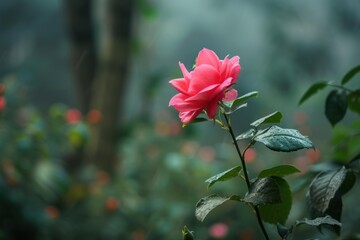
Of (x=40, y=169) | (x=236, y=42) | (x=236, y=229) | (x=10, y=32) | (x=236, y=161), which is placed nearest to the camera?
(x=40, y=169)

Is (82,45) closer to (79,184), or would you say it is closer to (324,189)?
(79,184)

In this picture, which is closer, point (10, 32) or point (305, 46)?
point (305, 46)

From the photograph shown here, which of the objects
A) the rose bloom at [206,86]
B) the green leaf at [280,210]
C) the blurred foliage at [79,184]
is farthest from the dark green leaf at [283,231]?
the blurred foliage at [79,184]

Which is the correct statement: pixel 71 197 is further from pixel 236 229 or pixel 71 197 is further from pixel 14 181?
pixel 236 229

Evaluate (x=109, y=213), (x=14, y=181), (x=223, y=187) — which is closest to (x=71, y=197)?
(x=109, y=213)

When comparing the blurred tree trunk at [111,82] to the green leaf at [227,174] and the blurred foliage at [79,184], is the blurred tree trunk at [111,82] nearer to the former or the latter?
the blurred foliage at [79,184]

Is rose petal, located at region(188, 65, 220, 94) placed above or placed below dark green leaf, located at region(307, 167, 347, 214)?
above

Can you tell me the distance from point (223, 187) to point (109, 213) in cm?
56

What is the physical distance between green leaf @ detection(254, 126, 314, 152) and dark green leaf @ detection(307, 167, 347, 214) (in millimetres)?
98

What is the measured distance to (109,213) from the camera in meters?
2.32

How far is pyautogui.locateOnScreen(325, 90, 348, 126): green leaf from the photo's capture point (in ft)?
2.37

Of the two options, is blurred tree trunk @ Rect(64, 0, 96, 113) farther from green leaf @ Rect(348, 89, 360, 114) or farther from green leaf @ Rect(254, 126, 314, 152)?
green leaf @ Rect(254, 126, 314, 152)

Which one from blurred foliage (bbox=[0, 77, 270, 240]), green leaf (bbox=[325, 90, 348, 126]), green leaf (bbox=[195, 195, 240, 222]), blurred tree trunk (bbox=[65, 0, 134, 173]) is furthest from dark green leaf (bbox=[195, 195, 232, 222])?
blurred tree trunk (bbox=[65, 0, 134, 173])

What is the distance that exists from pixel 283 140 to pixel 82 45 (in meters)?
2.45
